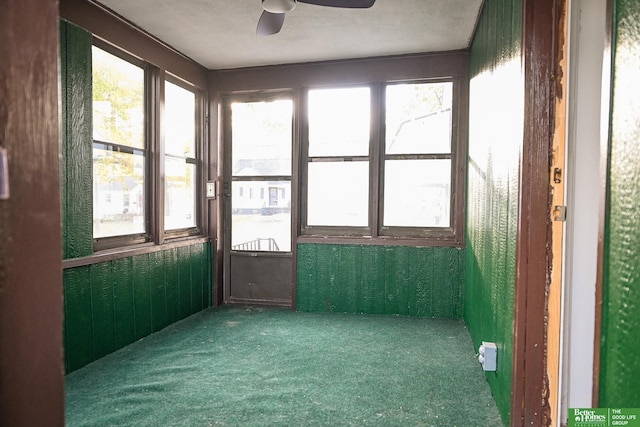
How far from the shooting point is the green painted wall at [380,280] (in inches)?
157

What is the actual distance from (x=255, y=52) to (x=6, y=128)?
3797mm

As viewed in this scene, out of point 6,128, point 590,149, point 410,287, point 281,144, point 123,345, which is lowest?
point 123,345

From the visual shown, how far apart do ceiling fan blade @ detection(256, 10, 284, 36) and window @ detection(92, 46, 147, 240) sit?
125cm

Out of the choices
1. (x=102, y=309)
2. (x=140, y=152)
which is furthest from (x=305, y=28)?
(x=102, y=309)

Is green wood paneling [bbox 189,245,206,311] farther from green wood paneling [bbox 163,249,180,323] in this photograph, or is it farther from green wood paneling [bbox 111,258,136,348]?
green wood paneling [bbox 111,258,136,348]

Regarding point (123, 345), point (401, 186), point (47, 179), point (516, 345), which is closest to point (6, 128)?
point (47, 179)

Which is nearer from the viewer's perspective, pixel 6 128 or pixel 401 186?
pixel 6 128

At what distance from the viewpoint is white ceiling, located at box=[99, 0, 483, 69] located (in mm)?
3010

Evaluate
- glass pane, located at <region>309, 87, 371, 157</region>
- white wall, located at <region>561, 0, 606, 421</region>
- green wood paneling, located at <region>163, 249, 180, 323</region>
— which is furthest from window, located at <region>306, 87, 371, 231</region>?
white wall, located at <region>561, 0, 606, 421</region>

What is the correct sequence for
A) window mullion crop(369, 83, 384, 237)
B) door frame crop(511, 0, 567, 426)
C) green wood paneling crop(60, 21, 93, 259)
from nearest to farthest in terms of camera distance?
1. door frame crop(511, 0, 567, 426)
2. green wood paneling crop(60, 21, 93, 259)
3. window mullion crop(369, 83, 384, 237)

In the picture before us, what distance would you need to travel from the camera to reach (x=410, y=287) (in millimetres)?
4055

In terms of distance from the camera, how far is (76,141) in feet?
9.00

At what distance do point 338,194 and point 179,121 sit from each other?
1.79 m

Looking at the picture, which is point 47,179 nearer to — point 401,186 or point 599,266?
point 599,266
